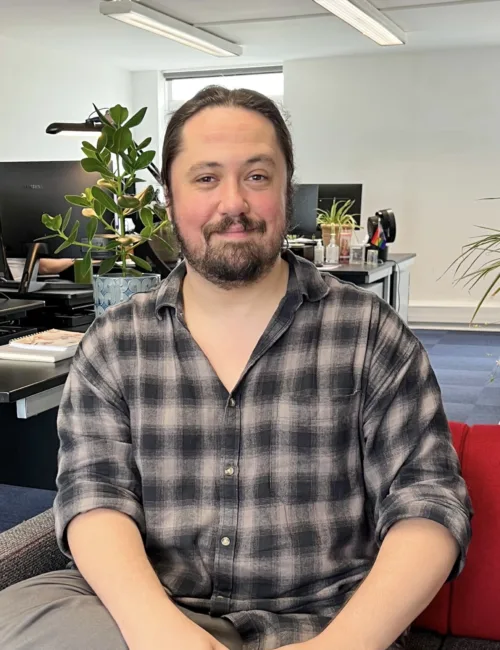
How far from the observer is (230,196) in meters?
1.29

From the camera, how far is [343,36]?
6590 mm

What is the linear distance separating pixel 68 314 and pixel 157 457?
154cm

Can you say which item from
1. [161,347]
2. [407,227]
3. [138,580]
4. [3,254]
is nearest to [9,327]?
[3,254]

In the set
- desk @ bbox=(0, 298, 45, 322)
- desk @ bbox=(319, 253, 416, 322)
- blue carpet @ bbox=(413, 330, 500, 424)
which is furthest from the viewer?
blue carpet @ bbox=(413, 330, 500, 424)

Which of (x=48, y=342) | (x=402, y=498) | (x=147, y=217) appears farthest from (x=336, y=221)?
(x=402, y=498)

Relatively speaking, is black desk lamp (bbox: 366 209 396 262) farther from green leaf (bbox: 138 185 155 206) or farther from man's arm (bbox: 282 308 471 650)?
man's arm (bbox: 282 308 471 650)

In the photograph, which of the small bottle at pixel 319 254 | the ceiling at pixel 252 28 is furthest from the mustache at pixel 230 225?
the ceiling at pixel 252 28

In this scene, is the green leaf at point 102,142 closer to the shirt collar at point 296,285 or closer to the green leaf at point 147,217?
the green leaf at point 147,217

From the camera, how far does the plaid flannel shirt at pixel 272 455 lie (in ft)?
4.02

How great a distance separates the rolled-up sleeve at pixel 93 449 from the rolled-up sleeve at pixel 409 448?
16.1 inches

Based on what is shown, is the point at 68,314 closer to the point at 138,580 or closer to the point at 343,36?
the point at 138,580

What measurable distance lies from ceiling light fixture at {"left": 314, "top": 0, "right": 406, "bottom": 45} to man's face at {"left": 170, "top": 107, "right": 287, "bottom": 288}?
4.04m

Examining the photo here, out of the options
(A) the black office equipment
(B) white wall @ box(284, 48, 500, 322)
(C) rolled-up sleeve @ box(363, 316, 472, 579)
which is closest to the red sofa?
(C) rolled-up sleeve @ box(363, 316, 472, 579)

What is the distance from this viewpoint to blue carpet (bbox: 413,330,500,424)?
179 inches
